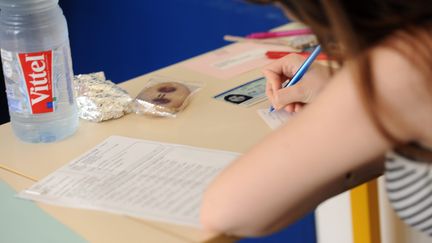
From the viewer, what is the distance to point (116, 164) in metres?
0.93

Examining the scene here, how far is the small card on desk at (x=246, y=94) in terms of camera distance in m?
1.11

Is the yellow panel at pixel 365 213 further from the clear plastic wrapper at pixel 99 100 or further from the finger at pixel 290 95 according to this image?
the clear plastic wrapper at pixel 99 100

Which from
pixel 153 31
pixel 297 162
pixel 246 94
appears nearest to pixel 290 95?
pixel 246 94

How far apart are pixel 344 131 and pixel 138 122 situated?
49 centimetres

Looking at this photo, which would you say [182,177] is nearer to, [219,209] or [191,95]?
[219,209]

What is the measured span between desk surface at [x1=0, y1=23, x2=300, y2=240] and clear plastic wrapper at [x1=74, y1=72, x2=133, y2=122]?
14 millimetres

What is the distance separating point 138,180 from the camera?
875 mm

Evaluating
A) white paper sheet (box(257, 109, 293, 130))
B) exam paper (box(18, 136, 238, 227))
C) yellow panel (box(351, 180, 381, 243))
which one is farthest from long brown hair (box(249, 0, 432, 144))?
yellow panel (box(351, 180, 381, 243))

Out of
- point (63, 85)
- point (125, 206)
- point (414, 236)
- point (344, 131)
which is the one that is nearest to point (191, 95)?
point (63, 85)

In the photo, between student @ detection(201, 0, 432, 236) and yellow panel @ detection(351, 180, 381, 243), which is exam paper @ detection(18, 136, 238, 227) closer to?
student @ detection(201, 0, 432, 236)

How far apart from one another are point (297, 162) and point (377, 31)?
0.15 m

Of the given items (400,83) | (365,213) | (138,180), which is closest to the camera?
(400,83)

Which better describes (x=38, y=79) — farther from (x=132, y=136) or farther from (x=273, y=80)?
(x=273, y=80)

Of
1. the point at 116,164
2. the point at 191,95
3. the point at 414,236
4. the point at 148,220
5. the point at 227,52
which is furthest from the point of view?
the point at 414,236
